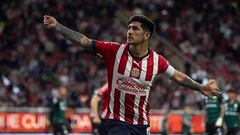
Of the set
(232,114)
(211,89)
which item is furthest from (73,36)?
(232,114)

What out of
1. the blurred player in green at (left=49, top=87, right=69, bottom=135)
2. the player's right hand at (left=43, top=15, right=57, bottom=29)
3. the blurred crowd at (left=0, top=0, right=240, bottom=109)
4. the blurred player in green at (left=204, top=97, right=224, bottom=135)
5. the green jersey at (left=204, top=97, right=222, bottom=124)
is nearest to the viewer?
the player's right hand at (left=43, top=15, right=57, bottom=29)

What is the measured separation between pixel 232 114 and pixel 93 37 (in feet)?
39.6

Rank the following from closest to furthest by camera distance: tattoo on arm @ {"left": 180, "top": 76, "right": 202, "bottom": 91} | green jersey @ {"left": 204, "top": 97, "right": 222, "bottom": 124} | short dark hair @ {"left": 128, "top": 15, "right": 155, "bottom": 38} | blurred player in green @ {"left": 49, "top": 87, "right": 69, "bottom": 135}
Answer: short dark hair @ {"left": 128, "top": 15, "right": 155, "bottom": 38}, tattoo on arm @ {"left": 180, "top": 76, "right": 202, "bottom": 91}, green jersey @ {"left": 204, "top": 97, "right": 222, "bottom": 124}, blurred player in green @ {"left": 49, "top": 87, "right": 69, "bottom": 135}

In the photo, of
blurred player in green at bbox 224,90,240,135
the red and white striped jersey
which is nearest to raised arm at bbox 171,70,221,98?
the red and white striped jersey

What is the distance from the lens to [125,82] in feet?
27.3

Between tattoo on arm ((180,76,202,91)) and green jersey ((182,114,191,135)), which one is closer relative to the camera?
tattoo on arm ((180,76,202,91))

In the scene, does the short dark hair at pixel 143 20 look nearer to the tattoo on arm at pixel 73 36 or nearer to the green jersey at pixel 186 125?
the tattoo on arm at pixel 73 36

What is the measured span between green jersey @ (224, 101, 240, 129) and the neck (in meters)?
8.99

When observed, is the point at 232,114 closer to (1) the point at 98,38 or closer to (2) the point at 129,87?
(2) the point at 129,87

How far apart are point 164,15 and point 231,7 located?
3.81 metres

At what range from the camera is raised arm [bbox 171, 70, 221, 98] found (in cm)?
833

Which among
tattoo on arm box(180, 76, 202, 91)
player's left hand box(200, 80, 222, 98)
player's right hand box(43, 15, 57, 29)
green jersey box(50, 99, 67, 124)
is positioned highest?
player's right hand box(43, 15, 57, 29)

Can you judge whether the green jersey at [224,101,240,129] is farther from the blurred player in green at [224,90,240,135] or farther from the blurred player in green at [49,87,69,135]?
the blurred player in green at [49,87,69,135]

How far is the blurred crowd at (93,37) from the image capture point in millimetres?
24828
